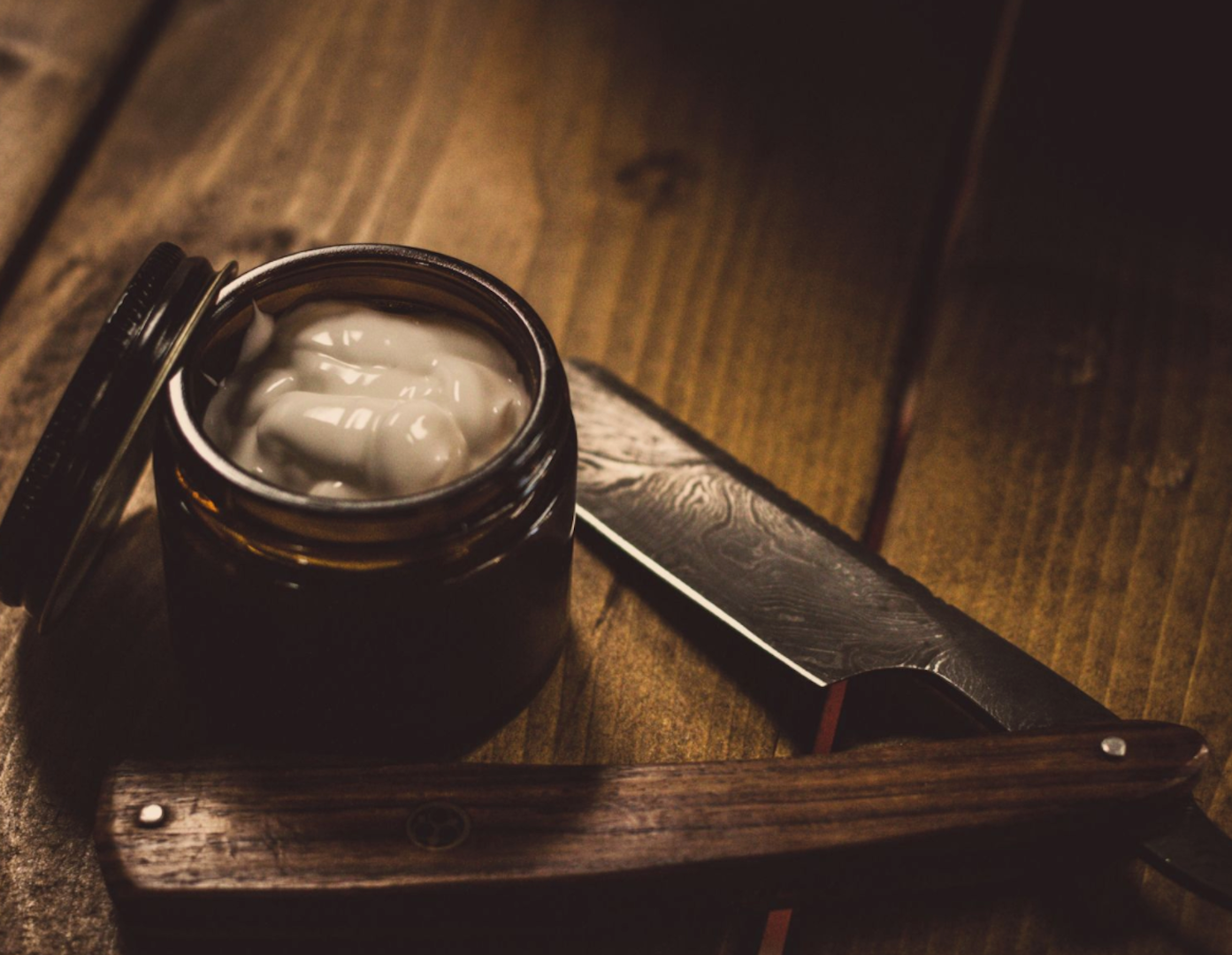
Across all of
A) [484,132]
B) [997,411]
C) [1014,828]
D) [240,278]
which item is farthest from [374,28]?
[1014,828]

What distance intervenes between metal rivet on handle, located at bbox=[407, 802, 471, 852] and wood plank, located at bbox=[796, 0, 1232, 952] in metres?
0.25

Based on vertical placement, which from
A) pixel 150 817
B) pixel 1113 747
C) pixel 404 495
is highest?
pixel 404 495

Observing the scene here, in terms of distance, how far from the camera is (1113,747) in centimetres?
80

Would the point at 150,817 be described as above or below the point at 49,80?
below

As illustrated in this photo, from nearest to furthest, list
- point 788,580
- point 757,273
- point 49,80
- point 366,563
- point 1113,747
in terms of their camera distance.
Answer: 1. point 366,563
2. point 1113,747
3. point 788,580
4. point 757,273
5. point 49,80

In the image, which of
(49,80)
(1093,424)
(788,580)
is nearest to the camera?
(788,580)

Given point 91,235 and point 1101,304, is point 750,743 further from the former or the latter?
point 91,235

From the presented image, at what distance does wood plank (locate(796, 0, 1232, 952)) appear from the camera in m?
0.83

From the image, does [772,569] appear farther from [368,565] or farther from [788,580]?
[368,565]

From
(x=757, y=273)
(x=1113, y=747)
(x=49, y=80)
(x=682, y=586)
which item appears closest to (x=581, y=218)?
(x=757, y=273)

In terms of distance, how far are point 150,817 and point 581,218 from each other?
0.74m

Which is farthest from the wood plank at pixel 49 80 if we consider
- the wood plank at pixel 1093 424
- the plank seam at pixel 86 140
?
the wood plank at pixel 1093 424

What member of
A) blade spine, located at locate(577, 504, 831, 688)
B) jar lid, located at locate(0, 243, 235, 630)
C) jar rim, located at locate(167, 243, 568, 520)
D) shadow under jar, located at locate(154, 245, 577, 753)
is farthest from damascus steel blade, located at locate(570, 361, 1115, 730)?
jar lid, located at locate(0, 243, 235, 630)

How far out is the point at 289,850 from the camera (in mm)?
723
